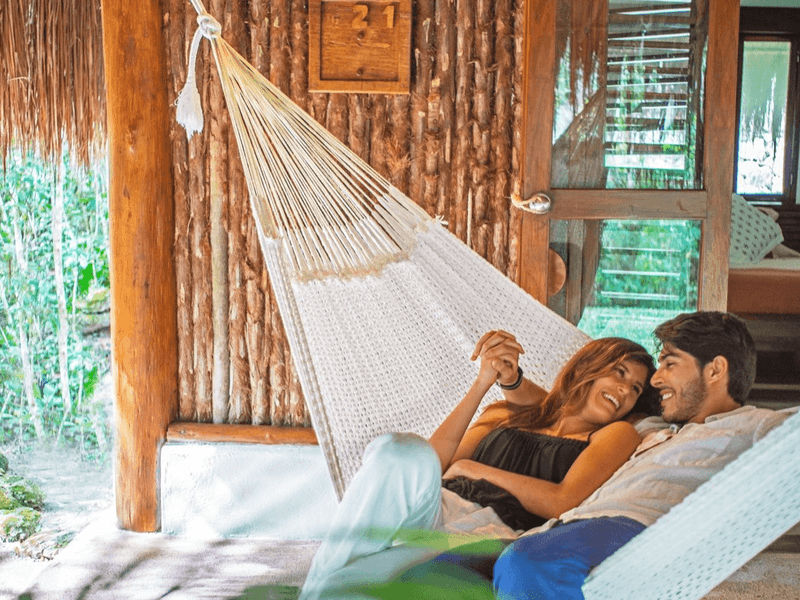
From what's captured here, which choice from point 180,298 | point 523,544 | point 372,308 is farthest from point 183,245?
point 523,544

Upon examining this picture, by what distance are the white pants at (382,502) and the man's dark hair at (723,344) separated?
547 mm

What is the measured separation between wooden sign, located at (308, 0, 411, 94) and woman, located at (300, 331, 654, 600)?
0.95 meters

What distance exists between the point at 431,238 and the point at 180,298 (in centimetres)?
99

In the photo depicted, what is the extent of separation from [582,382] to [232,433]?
124cm

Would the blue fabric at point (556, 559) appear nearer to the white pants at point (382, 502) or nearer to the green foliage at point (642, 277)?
the white pants at point (382, 502)

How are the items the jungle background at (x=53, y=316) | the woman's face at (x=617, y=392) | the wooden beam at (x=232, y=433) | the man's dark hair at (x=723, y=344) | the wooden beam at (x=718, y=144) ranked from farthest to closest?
the jungle background at (x=53, y=316) < the wooden beam at (x=232, y=433) < the wooden beam at (x=718, y=144) < the woman's face at (x=617, y=392) < the man's dark hair at (x=723, y=344)

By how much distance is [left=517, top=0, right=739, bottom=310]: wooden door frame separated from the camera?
2.21 meters

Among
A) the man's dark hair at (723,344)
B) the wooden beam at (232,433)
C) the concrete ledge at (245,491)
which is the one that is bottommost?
the concrete ledge at (245,491)

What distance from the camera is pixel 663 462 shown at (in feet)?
4.45

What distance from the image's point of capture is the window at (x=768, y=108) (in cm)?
446

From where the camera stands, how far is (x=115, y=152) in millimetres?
2346

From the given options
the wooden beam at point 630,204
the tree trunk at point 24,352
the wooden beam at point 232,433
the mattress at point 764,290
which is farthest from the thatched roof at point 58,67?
the mattress at point 764,290

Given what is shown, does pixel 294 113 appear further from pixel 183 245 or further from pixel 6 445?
pixel 6 445

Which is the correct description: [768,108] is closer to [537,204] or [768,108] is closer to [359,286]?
[537,204]
